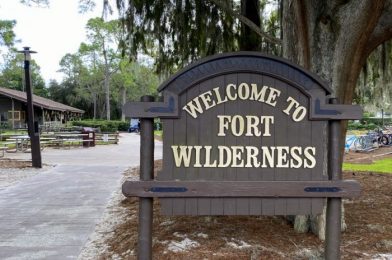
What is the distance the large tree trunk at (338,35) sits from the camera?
463cm

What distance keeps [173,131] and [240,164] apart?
605 mm

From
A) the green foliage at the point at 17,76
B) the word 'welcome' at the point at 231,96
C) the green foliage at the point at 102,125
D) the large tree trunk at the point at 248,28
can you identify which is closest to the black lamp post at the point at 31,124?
the large tree trunk at the point at 248,28

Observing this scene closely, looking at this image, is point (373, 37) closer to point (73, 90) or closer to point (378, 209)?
point (378, 209)

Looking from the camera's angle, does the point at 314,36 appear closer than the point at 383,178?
Yes

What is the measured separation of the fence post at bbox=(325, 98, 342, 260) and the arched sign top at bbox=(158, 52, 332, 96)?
10.8 inches

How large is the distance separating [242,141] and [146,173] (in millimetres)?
822

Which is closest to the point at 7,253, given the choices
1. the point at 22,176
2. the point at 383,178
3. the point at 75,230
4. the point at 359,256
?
the point at 75,230

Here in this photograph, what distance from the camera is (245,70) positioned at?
355 cm

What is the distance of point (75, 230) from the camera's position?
580 centimetres

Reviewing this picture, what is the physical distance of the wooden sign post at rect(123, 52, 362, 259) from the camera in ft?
11.6

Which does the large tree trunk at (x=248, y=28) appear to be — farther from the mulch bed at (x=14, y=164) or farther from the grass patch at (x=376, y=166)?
the mulch bed at (x=14, y=164)

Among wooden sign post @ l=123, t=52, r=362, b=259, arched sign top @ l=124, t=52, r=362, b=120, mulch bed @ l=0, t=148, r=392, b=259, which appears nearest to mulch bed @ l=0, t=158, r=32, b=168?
mulch bed @ l=0, t=148, r=392, b=259

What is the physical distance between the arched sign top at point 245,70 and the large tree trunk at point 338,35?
4.34 ft

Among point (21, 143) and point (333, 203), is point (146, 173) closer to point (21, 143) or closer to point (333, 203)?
point (333, 203)
